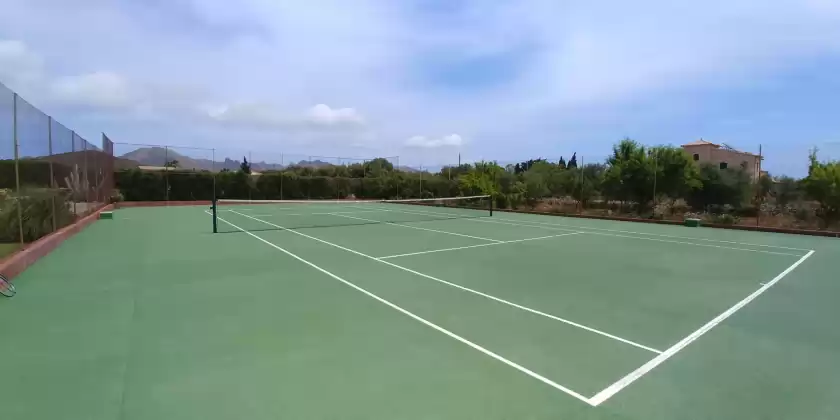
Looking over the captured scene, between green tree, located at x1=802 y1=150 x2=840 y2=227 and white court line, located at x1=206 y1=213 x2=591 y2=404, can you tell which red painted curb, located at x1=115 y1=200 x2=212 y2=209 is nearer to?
white court line, located at x1=206 y1=213 x2=591 y2=404

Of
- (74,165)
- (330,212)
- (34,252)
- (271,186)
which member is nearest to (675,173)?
(330,212)

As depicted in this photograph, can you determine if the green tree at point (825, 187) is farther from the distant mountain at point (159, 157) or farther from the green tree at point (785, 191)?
the distant mountain at point (159, 157)

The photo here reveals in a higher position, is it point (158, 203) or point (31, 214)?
point (31, 214)

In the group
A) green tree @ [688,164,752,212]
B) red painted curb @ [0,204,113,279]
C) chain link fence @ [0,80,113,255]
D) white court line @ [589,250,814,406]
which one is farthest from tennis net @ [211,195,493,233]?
white court line @ [589,250,814,406]

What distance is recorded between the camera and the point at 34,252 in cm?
734

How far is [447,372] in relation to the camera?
335 cm

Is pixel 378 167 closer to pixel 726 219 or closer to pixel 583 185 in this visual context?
pixel 583 185

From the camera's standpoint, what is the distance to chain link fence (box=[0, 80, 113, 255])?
277 inches

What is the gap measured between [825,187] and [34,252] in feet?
68.6

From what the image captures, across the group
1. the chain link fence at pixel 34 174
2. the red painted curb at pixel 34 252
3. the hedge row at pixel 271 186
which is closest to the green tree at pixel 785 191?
the hedge row at pixel 271 186

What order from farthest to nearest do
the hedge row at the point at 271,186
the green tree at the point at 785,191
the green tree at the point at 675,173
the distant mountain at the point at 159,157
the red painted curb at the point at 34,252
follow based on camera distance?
the distant mountain at the point at 159,157 → the hedge row at the point at 271,186 → the green tree at the point at 675,173 → the green tree at the point at 785,191 → the red painted curb at the point at 34,252

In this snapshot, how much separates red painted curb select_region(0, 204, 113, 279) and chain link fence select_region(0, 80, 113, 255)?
183 mm

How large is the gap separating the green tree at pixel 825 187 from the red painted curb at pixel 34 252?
20.4 meters

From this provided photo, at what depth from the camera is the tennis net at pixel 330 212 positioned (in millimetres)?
15075
